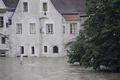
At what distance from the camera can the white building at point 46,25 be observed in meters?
74.6

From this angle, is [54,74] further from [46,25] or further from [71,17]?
[46,25]

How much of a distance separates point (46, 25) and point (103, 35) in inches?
1195

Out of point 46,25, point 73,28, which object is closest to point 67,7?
point 73,28

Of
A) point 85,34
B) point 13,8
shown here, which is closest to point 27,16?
point 13,8

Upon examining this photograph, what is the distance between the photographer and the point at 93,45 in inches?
1827

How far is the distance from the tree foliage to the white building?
86.9 ft

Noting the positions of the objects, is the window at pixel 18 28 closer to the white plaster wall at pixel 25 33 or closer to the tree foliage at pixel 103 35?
the white plaster wall at pixel 25 33

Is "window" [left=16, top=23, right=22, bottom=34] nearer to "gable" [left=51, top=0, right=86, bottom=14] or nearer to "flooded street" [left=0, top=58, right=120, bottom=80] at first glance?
"gable" [left=51, top=0, right=86, bottom=14]

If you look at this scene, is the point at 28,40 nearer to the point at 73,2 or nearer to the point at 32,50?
the point at 32,50

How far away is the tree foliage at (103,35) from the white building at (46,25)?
26.5m

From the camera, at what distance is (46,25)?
7512cm

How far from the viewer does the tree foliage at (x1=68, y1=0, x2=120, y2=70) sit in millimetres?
45375

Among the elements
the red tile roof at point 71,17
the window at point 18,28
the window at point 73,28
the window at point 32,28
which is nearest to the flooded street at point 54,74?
the red tile roof at point 71,17

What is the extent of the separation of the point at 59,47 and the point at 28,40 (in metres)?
5.23
